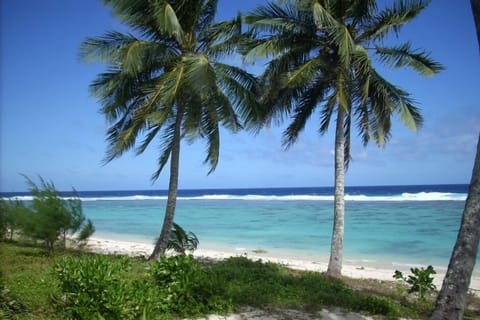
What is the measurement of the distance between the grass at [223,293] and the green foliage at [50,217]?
114cm

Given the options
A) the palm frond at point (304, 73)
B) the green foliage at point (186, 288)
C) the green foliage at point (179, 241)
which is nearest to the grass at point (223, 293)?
the green foliage at point (186, 288)

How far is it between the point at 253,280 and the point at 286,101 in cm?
539

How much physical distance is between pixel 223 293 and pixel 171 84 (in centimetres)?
520

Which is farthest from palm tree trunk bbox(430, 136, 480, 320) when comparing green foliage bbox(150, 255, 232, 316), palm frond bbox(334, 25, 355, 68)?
palm frond bbox(334, 25, 355, 68)

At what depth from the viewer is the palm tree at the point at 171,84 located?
9.27 meters

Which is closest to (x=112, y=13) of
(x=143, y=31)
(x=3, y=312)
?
(x=143, y=31)

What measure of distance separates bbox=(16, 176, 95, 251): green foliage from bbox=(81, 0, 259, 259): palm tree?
87.2 inches

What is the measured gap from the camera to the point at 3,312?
452 cm

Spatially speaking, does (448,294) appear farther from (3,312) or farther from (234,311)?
(3,312)

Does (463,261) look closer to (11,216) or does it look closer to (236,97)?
(236,97)

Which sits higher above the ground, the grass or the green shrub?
the green shrub

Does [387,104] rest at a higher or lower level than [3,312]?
higher

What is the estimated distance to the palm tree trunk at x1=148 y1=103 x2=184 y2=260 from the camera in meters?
10.0

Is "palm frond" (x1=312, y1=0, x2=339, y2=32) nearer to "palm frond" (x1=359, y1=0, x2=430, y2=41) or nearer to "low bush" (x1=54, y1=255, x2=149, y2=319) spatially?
"palm frond" (x1=359, y1=0, x2=430, y2=41)
